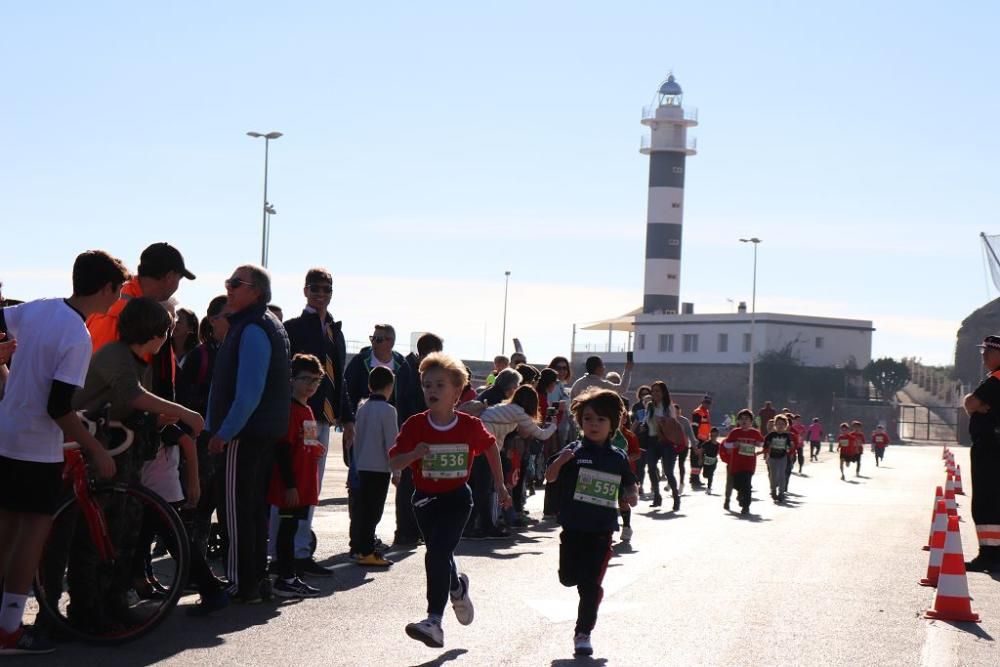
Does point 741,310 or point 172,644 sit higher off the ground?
point 741,310

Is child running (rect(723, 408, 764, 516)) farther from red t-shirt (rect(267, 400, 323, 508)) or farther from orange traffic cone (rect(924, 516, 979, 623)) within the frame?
red t-shirt (rect(267, 400, 323, 508))

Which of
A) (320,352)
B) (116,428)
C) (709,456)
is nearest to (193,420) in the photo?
(116,428)

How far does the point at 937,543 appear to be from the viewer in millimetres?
11375

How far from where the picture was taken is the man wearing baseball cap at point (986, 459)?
13.2 m

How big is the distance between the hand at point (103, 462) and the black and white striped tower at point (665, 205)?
309 ft

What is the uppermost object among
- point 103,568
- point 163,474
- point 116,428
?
point 116,428

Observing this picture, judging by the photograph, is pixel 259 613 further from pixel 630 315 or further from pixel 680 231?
pixel 630 315

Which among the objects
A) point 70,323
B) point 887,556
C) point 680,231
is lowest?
point 887,556

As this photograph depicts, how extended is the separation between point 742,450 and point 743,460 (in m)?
0.15

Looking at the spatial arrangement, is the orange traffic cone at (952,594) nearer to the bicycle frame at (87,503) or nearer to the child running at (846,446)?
the bicycle frame at (87,503)

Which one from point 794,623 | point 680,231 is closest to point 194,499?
point 794,623

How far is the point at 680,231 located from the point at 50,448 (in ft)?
313

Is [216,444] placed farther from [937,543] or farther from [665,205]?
[665,205]

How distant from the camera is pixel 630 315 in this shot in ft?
390
